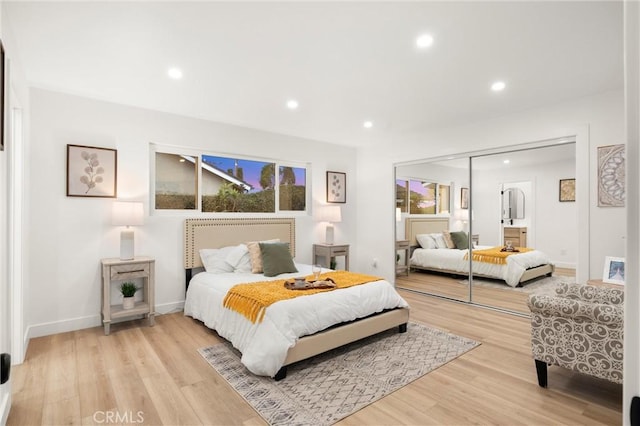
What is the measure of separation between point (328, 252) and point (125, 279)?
281cm

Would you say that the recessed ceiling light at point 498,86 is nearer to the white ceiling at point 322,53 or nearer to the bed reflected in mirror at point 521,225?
the white ceiling at point 322,53

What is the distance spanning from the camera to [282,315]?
269cm

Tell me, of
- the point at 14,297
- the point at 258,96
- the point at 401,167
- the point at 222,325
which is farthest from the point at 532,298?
the point at 14,297

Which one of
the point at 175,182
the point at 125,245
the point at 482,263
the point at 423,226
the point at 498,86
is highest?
the point at 498,86

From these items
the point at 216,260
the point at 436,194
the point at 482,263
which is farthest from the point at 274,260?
the point at 482,263

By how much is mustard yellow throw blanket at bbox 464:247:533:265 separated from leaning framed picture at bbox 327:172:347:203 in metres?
2.35

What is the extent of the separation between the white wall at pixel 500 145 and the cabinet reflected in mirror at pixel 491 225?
0.59 ft

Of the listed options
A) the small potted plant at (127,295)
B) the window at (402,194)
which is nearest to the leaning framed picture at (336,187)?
the window at (402,194)

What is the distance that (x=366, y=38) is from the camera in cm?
251

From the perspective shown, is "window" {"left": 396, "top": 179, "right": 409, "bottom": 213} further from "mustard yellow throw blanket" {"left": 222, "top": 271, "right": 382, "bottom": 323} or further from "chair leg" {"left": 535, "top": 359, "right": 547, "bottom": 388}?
"chair leg" {"left": 535, "top": 359, "right": 547, "bottom": 388}

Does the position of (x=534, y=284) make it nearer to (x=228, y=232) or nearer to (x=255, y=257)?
(x=255, y=257)

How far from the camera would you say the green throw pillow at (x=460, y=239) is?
487 cm

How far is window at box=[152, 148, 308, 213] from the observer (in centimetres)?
436

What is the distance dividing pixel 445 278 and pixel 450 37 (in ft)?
11.9
